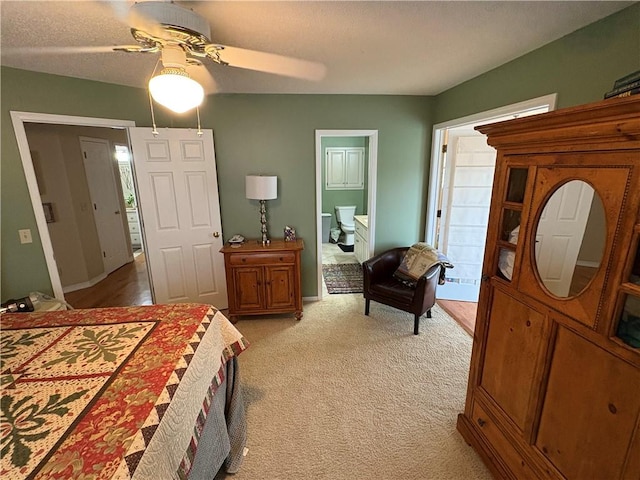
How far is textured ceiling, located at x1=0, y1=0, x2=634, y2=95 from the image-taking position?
1.39m

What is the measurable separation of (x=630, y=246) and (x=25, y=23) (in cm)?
285

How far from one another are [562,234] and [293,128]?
2.65 meters

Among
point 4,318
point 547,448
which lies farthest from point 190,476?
point 547,448

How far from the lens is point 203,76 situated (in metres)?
2.43

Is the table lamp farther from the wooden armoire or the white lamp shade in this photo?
the wooden armoire

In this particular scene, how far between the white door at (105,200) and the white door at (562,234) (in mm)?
5302

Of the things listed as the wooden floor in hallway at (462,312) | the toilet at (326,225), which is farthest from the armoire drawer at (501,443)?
the toilet at (326,225)

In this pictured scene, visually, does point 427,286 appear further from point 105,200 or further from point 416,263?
point 105,200

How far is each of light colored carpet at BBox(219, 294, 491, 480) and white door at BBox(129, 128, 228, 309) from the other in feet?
2.48

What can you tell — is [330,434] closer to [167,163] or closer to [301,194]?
[301,194]

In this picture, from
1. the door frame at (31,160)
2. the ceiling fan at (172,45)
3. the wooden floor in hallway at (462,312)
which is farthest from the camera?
the wooden floor in hallway at (462,312)

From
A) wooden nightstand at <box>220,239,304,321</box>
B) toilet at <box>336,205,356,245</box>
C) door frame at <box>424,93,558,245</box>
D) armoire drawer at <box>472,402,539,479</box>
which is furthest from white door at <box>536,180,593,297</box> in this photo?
toilet at <box>336,205,356,245</box>

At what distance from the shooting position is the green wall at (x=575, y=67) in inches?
56.6

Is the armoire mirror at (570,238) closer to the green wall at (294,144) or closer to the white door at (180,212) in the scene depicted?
the green wall at (294,144)
